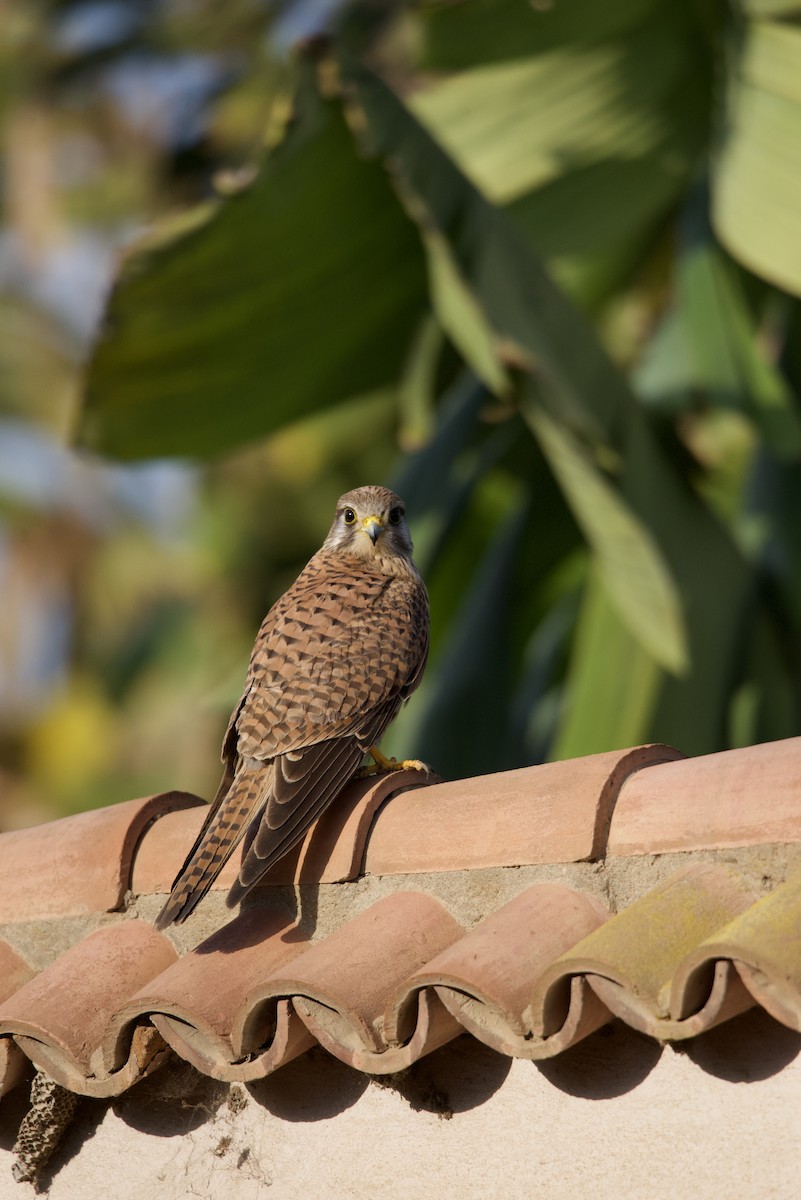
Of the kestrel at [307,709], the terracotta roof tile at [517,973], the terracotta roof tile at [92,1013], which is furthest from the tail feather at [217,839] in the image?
the terracotta roof tile at [517,973]

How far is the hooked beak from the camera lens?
3.81 metres

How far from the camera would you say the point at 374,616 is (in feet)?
10.5

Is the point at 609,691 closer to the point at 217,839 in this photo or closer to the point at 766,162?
the point at 766,162

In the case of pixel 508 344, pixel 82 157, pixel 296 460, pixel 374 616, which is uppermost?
pixel 374 616

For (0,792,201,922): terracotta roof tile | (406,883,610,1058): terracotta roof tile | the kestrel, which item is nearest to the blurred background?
the kestrel

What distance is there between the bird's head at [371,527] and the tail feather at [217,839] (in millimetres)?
1134

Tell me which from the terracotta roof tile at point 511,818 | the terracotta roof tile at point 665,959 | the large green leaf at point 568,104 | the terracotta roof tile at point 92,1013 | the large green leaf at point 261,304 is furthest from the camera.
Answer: the large green leaf at point 568,104

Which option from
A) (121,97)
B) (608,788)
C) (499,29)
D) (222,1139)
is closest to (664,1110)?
(608,788)

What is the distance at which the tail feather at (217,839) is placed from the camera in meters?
2.41

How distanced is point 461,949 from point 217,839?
2.10 feet

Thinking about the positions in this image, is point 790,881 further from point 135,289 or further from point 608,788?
point 135,289

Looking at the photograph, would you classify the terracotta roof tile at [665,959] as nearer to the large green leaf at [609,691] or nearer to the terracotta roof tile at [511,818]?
the terracotta roof tile at [511,818]

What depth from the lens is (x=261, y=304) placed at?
4941 millimetres

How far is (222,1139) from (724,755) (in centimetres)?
96
